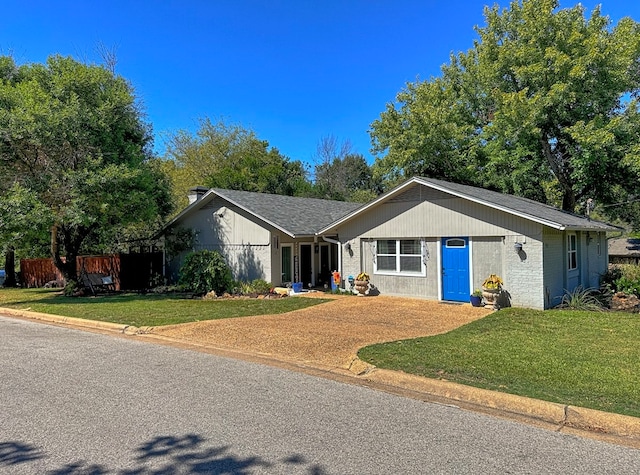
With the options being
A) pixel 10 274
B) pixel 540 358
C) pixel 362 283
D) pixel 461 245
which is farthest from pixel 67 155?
pixel 540 358

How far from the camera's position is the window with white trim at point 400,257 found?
15516 mm

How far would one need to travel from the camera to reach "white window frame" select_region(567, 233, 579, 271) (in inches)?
596

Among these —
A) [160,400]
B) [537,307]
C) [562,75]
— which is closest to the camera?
[160,400]

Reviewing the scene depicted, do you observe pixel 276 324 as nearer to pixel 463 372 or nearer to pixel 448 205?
pixel 463 372

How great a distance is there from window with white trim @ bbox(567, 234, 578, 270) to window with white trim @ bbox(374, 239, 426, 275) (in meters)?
4.98

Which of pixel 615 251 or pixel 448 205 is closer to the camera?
pixel 448 205

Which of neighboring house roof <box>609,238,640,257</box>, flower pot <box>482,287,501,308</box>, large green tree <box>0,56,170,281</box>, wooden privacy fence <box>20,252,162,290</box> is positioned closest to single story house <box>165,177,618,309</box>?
flower pot <box>482,287,501,308</box>

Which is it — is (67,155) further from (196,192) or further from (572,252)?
(572,252)

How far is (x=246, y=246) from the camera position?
1917 cm

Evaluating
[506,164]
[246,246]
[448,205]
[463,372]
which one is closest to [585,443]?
[463,372]

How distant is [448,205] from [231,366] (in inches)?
390

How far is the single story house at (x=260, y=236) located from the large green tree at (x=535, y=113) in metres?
8.24

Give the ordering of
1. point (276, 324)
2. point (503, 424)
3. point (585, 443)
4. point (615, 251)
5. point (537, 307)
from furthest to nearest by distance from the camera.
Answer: point (615, 251) < point (537, 307) < point (276, 324) < point (503, 424) < point (585, 443)

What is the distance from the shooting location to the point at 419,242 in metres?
15.4
